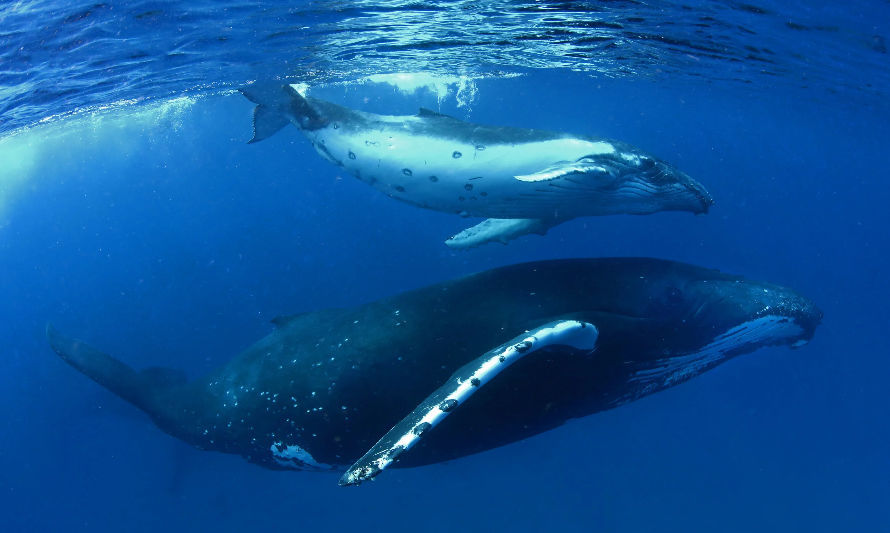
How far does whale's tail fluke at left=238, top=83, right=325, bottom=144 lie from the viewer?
833cm

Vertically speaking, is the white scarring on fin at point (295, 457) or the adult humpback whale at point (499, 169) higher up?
the adult humpback whale at point (499, 169)

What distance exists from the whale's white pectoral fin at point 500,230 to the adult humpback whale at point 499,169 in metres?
0.05

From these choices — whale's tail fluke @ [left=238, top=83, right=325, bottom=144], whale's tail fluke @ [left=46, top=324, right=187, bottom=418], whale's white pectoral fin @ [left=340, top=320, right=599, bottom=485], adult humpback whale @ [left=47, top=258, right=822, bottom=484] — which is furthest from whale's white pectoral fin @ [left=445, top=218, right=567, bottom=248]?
whale's tail fluke @ [left=46, top=324, right=187, bottom=418]

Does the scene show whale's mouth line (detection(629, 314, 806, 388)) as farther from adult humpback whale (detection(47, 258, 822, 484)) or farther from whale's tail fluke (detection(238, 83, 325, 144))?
whale's tail fluke (detection(238, 83, 325, 144))

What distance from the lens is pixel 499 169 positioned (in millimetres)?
6828

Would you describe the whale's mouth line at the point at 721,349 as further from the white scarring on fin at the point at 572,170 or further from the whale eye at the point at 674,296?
the white scarring on fin at the point at 572,170

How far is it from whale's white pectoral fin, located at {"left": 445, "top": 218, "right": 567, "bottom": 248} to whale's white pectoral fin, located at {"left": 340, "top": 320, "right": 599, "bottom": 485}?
3159 millimetres

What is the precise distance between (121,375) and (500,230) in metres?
7.41

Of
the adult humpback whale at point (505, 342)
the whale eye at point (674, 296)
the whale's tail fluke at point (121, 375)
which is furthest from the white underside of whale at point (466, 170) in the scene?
the whale's tail fluke at point (121, 375)

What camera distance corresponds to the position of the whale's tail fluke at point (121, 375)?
30.3ft

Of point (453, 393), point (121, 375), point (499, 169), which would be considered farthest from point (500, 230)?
point (121, 375)

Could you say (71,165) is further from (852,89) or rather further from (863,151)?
(863,151)

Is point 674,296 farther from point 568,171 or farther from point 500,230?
point 500,230

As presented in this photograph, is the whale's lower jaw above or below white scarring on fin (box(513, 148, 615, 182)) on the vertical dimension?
below
